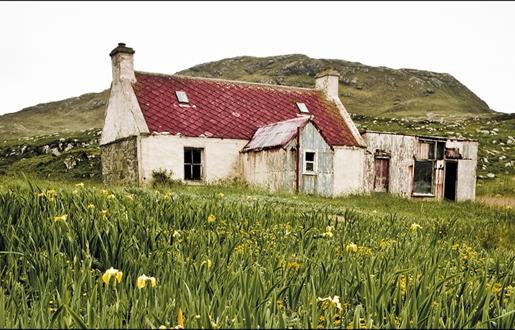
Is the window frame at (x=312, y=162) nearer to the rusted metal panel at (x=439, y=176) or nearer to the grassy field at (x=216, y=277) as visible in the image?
the rusted metal panel at (x=439, y=176)

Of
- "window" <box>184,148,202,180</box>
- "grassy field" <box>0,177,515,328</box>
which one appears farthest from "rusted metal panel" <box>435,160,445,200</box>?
"grassy field" <box>0,177,515,328</box>

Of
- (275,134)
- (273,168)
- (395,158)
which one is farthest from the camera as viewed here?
(395,158)

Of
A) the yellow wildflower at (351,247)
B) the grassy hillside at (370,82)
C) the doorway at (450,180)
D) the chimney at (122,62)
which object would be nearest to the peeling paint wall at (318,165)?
the doorway at (450,180)

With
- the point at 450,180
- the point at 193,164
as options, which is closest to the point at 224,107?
the point at 193,164

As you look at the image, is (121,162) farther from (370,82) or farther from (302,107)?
(370,82)

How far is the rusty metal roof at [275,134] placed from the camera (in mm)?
19547

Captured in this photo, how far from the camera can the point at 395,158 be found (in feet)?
76.5

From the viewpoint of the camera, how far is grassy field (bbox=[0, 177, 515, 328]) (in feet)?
7.72

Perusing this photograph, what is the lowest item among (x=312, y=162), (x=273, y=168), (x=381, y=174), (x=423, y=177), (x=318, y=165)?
(x=423, y=177)

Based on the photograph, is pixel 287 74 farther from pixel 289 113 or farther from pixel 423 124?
pixel 289 113

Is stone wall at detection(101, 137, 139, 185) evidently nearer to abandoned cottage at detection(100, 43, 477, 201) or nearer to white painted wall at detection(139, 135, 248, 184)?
abandoned cottage at detection(100, 43, 477, 201)

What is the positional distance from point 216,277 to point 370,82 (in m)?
102

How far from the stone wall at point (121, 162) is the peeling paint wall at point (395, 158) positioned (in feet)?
37.2

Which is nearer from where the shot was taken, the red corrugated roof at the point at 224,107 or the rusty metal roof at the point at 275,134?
the rusty metal roof at the point at 275,134
